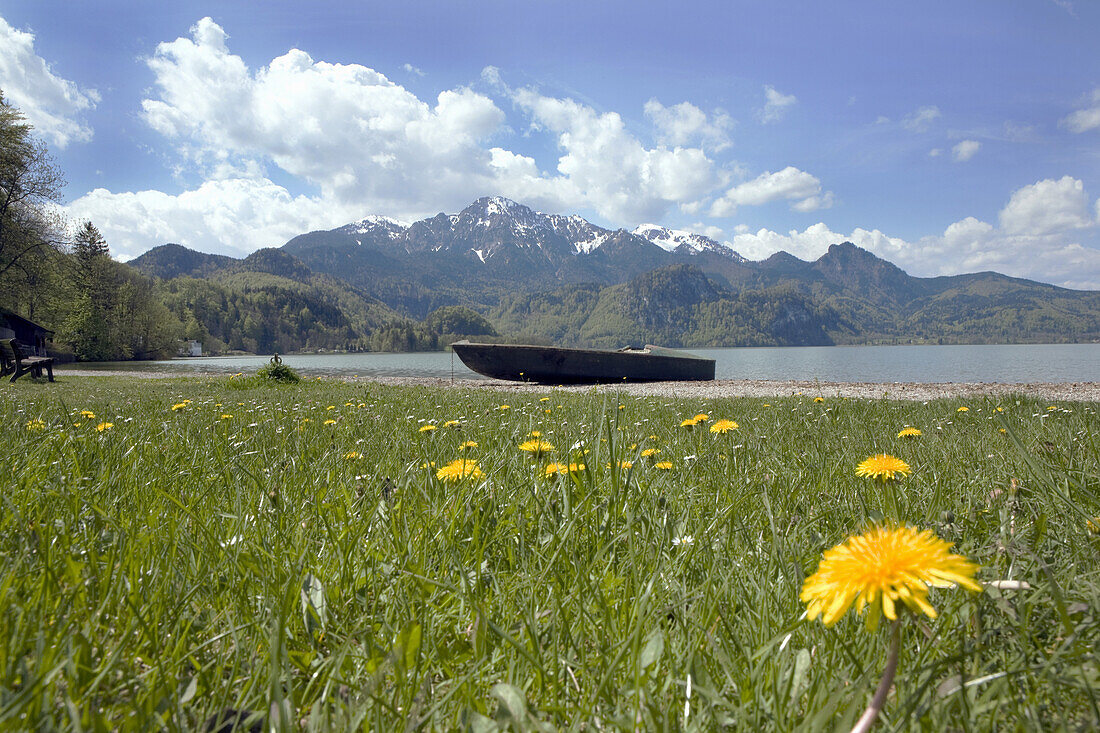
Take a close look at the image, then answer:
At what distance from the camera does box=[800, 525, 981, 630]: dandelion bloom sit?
2.16 ft

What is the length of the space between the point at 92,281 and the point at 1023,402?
75.9m

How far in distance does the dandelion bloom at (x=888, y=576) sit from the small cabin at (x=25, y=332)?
5824cm

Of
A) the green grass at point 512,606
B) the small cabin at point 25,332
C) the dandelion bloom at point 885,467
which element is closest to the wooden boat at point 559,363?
the green grass at point 512,606

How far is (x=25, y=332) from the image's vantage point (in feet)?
156

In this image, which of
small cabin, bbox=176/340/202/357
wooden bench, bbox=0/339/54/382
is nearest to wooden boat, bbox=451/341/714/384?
wooden bench, bbox=0/339/54/382

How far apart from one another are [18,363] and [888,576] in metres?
22.8

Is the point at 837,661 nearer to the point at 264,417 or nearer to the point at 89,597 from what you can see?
the point at 89,597

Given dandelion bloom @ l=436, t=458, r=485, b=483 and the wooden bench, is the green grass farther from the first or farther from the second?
the wooden bench

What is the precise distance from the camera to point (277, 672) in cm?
80

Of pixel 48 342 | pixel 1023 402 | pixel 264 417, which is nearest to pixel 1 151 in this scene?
pixel 48 342

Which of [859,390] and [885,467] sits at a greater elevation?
[885,467]

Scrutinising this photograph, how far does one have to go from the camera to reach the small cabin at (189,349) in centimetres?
8856

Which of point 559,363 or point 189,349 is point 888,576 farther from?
point 189,349

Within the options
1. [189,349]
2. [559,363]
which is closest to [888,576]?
[559,363]
